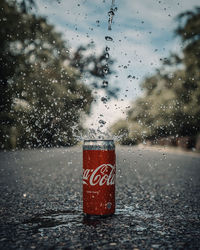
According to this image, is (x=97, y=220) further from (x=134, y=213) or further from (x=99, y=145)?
(x=99, y=145)

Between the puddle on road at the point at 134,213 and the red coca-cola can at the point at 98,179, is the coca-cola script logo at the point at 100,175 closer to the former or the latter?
the red coca-cola can at the point at 98,179

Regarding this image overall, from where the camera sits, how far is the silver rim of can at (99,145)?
2.54 meters

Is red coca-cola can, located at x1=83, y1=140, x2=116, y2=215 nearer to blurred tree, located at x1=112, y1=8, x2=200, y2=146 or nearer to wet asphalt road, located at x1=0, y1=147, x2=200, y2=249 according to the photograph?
wet asphalt road, located at x1=0, y1=147, x2=200, y2=249

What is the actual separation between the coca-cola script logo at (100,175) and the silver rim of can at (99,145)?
141 mm

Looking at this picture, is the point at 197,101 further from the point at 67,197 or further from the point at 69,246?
the point at 69,246

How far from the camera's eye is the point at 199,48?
44.7 ft

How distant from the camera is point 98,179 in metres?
2.53

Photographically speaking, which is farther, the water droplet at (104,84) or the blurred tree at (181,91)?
the blurred tree at (181,91)

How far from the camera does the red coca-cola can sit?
2521 millimetres

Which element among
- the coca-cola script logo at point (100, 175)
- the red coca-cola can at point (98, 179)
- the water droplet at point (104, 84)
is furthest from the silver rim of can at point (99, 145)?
the water droplet at point (104, 84)

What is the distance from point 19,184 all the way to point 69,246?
267 centimetres

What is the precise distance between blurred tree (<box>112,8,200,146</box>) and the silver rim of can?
11.0 meters

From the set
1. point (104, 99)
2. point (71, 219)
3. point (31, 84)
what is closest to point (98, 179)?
point (71, 219)

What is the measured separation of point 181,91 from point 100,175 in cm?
1825
